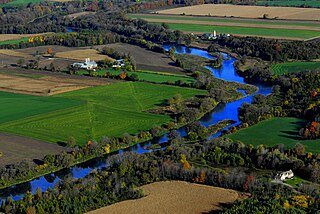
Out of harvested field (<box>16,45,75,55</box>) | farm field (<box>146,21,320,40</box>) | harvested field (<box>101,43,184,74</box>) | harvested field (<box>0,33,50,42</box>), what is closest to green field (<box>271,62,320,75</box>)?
harvested field (<box>101,43,184,74</box>)

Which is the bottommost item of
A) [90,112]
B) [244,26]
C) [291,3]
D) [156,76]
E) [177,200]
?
[177,200]

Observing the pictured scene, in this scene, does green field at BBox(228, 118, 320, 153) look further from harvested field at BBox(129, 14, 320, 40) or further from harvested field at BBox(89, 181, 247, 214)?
harvested field at BBox(129, 14, 320, 40)

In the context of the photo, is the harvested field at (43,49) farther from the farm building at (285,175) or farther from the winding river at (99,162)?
the farm building at (285,175)

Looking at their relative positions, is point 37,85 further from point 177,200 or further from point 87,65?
point 177,200

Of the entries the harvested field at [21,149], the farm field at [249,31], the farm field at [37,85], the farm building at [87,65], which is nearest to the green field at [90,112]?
the harvested field at [21,149]

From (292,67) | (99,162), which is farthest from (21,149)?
(292,67)

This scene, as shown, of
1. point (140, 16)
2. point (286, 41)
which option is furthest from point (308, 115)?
point (140, 16)
